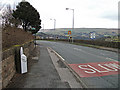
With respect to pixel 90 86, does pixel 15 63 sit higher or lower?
higher

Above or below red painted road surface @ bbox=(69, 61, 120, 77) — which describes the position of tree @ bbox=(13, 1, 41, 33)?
above

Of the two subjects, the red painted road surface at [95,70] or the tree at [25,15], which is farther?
the tree at [25,15]

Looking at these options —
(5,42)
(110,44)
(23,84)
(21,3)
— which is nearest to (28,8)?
(21,3)

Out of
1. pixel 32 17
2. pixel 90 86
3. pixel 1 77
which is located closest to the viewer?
pixel 1 77

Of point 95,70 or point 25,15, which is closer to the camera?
point 95,70

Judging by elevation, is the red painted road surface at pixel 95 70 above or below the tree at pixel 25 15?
below

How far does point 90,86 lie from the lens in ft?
16.0

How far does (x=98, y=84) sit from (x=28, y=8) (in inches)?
943

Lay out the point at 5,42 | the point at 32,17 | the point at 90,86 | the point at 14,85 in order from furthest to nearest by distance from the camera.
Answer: the point at 32,17, the point at 5,42, the point at 90,86, the point at 14,85

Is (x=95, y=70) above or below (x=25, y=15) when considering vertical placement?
below

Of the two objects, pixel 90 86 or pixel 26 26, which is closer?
pixel 90 86

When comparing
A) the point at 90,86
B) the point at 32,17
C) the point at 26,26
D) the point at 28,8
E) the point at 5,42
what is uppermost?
the point at 28,8

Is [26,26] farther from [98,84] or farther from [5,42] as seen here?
[98,84]

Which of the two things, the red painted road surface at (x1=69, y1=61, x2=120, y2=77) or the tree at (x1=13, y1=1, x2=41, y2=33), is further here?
the tree at (x1=13, y1=1, x2=41, y2=33)
